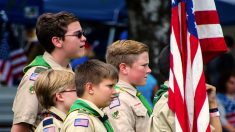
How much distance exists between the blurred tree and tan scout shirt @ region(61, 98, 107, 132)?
7.08 m

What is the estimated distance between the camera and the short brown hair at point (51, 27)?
24.4 ft

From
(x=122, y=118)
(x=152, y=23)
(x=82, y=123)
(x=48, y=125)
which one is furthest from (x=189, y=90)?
(x=152, y=23)

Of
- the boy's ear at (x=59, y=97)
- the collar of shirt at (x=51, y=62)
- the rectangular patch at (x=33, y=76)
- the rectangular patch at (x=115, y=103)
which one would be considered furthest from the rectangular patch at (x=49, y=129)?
the rectangular patch at (x=115, y=103)

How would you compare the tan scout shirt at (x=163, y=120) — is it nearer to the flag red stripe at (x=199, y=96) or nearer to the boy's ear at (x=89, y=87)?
the flag red stripe at (x=199, y=96)

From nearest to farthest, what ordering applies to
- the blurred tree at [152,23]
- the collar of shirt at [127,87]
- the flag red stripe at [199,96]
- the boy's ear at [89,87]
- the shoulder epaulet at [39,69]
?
the boy's ear at [89,87], the flag red stripe at [199,96], the shoulder epaulet at [39,69], the collar of shirt at [127,87], the blurred tree at [152,23]

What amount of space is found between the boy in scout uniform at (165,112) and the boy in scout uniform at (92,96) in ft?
1.61

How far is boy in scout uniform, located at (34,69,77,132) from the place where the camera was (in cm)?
688

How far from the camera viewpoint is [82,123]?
6398 mm

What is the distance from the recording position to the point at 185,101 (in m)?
6.89

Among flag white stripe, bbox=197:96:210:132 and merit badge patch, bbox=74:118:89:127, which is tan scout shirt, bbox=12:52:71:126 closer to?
merit badge patch, bbox=74:118:89:127

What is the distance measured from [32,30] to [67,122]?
32.5 ft

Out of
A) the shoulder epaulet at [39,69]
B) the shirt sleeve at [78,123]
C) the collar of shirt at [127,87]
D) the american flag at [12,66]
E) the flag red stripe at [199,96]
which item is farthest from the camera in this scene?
the american flag at [12,66]

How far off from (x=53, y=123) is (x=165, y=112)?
841mm

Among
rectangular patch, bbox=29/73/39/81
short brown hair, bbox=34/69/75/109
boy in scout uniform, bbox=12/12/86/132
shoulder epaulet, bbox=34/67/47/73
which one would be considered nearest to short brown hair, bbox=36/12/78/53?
boy in scout uniform, bbox=12/12/86/132
